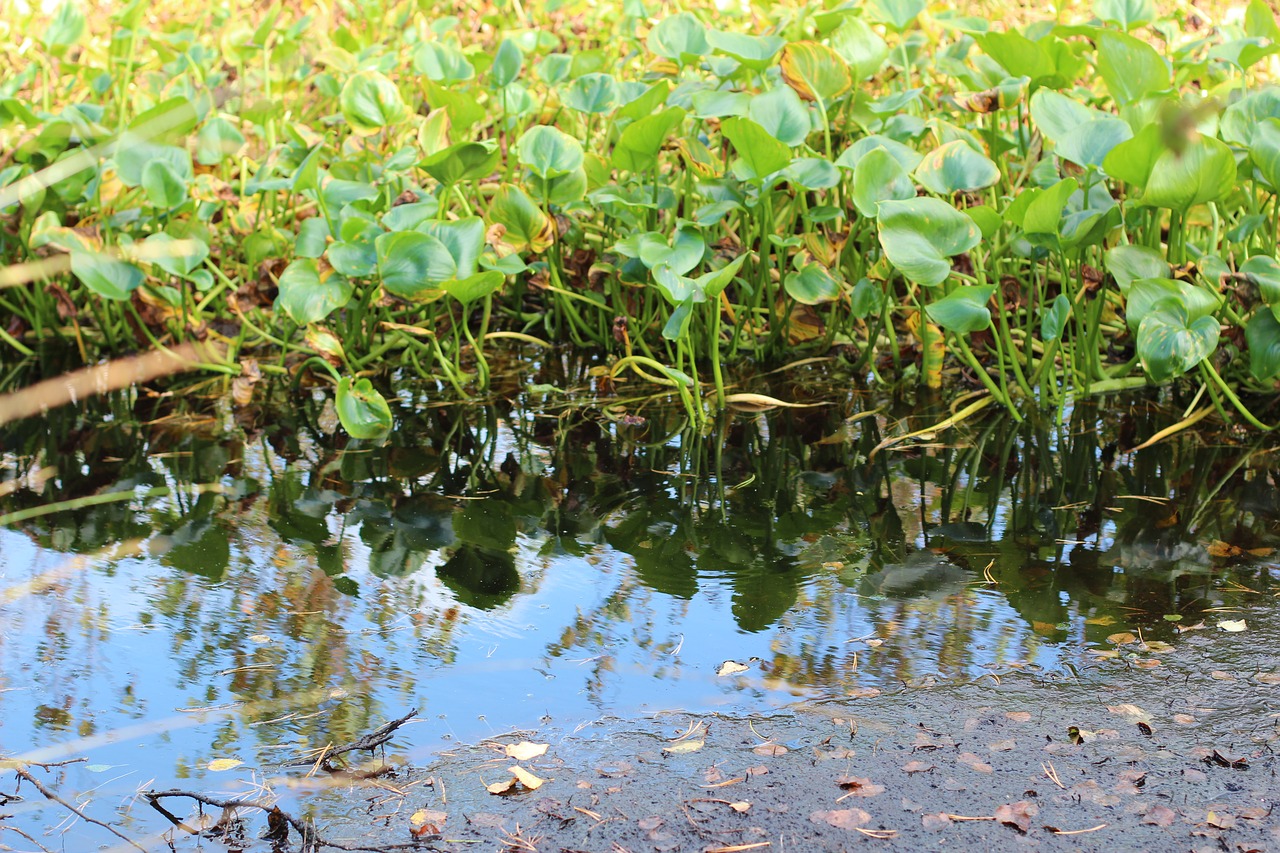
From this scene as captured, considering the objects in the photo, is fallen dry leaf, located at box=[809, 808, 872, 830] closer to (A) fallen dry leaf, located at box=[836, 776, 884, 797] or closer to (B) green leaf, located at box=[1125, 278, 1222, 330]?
(A) fallen dry leaf, located at box=[836, 776, 884, 797]

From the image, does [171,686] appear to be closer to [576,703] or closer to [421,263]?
[576,703]

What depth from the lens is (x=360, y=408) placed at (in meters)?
2.57

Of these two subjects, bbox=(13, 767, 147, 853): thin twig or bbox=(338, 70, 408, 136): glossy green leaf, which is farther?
bbox=(338, 70, 408, 136): glossy green leaf

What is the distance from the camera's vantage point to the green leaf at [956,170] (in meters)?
2.42

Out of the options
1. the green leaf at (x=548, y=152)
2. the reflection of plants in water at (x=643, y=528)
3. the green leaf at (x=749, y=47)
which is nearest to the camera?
the reflection of plants in water at (x=643, y=528)

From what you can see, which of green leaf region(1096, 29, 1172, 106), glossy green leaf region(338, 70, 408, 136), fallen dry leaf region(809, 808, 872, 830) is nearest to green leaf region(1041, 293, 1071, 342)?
green leaf region(1096, 29, 1172, 106)

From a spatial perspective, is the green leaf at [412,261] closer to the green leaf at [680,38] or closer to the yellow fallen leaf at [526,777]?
the green leaf at [680,38]

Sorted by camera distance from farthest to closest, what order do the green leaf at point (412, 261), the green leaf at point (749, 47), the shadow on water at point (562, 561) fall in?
the green leaf at point (749, 47) < the green leaf at point (412, 261) < the shadow on water at point (562, 561)

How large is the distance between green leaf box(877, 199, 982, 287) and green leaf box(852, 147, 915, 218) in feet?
0.47

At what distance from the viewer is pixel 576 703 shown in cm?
157

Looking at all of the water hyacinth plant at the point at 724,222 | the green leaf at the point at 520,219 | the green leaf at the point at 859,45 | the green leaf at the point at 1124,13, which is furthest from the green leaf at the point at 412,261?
the green leaf at the point at 1124,13

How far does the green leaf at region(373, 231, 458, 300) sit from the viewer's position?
2520 millimetres

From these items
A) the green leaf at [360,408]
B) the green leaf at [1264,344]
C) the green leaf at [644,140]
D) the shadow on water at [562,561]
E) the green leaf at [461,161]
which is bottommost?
the shadow on water at [562,561]

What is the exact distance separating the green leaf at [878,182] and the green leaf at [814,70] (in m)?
0.52
